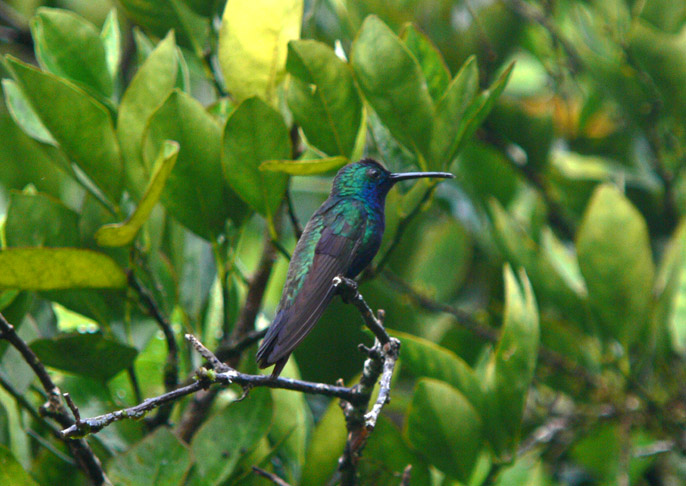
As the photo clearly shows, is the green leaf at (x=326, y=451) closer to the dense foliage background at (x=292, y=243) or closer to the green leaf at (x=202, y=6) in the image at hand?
the dense foliage background at (x=292, y=243)

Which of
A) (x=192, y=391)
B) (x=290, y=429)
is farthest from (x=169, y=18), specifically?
(x=192, y=391)

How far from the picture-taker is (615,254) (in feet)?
8.16

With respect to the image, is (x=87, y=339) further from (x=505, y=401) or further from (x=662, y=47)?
(x=662, y=47)

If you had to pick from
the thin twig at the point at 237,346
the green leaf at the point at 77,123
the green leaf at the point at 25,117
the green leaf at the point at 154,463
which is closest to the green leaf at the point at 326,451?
the thin twig at the point at 237,346

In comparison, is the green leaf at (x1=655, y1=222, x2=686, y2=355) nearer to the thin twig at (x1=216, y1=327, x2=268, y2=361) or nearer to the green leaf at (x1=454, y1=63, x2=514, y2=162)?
the green leaf at (x1=454, y1=63, x2=514, y2=162)

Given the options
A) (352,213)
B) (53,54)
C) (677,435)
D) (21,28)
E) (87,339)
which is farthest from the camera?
(21,28)

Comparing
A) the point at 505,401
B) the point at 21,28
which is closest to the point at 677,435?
the point at 505,401

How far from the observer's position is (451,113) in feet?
6.58

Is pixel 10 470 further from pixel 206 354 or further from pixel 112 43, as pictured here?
pixel 112 43

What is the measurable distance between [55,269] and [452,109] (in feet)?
3.61

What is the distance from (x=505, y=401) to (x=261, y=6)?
1.34 metres

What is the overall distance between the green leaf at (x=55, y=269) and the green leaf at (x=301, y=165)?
495mm

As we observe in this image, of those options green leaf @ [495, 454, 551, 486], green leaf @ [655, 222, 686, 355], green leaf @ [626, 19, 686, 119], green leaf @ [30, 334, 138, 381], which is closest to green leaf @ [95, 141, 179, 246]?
green leaf @ [30, 334, 138, 381]

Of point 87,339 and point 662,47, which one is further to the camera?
point 662,47
